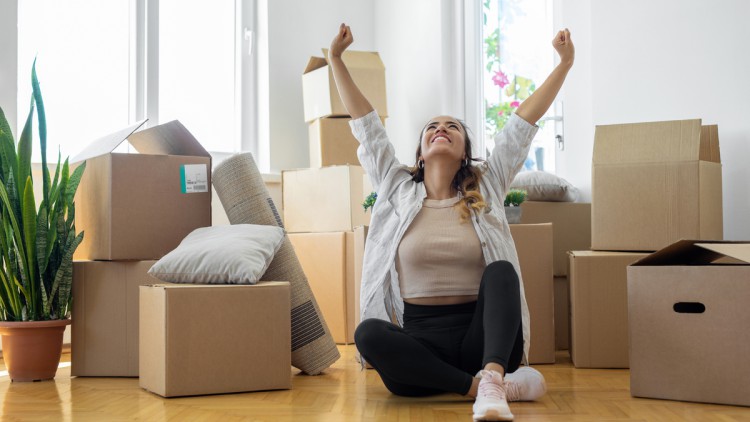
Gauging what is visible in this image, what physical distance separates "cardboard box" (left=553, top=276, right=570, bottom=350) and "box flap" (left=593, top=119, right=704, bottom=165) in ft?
1.96

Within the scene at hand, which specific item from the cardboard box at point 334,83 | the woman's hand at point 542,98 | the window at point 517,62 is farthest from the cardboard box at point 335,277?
the woman's hand at point 542,98

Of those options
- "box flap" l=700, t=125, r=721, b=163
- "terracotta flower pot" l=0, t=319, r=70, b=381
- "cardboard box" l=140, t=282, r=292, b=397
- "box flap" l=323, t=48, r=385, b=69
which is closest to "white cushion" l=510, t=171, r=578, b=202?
"box flap" l=700, t=125, r=721, b=163

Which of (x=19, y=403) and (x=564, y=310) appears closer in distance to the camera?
(x=19, y=403)

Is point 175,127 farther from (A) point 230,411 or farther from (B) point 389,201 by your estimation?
(A) point 230,411

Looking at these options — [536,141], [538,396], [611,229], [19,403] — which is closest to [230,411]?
[19,403]

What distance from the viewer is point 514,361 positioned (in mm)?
2096

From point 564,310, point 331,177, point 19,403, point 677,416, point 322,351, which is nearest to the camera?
point 677,416

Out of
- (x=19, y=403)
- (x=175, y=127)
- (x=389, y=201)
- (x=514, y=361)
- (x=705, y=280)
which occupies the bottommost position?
(x=19, y=403)

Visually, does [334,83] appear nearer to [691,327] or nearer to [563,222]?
[563,222]

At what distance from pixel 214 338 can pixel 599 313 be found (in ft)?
4.27

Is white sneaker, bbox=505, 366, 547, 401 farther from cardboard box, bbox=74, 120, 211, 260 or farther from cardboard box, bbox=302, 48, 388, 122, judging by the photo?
cardboard box, bbox=302, 48, 388, 122

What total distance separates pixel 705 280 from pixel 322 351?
1.25 meters

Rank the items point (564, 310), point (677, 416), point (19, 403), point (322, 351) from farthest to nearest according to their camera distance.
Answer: point (564, 310), point (322, 351), point (19, 403), point (677, 416)

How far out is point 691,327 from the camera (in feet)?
6.76
